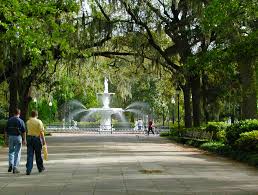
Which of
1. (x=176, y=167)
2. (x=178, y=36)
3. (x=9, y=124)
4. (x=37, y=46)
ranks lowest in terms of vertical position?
(x=176, y=167)

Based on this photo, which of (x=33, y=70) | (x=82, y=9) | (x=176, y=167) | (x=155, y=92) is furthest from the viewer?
(x=155, y=92)

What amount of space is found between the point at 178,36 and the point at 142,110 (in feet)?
155

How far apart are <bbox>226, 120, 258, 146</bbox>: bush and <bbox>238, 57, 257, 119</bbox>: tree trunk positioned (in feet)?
6.91

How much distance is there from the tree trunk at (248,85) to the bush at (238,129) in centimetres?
211

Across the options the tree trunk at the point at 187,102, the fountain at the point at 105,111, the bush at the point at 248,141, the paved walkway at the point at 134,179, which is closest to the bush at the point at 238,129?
the bush at the point at 248,141

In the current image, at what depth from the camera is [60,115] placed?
87125 mm

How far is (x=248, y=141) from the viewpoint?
733 inches

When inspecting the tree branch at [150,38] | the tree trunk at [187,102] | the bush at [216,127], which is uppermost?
the tree branch at [150,38]

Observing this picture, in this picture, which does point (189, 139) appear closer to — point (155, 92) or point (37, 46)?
point (37, 46)

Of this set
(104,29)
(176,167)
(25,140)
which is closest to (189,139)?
(104,29)

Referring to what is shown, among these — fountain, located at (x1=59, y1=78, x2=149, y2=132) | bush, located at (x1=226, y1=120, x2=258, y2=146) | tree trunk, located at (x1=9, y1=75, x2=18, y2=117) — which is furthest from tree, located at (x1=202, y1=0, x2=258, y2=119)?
fountain, located at (x1=59, y1=78, x2=149, y2=132)

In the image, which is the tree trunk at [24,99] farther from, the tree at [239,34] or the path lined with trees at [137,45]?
the tree at [239,34]

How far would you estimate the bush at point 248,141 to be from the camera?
1827 centimetres

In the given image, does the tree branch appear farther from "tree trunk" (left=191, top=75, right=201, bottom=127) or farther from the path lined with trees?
"tree trunk" (left=191, top=75, right=201, bottom=127)
